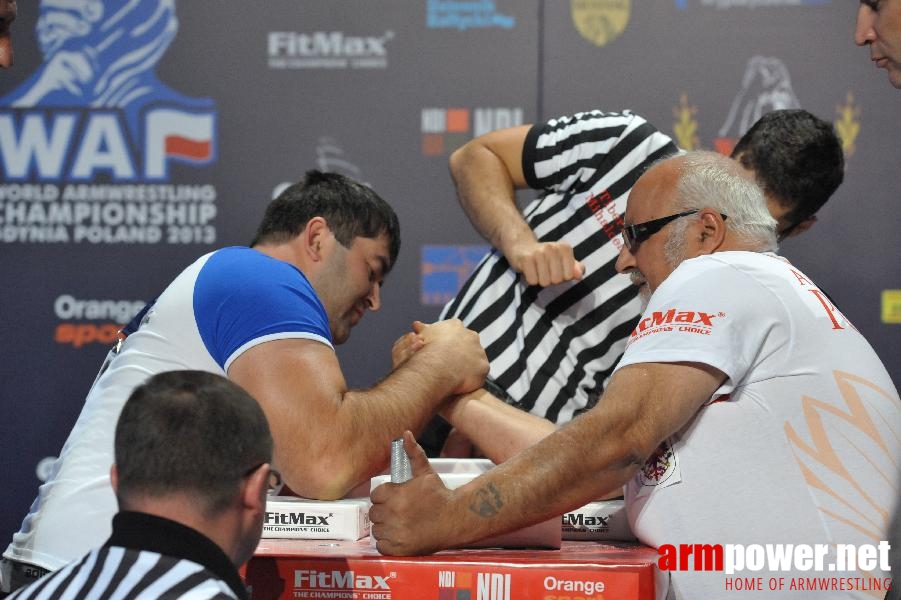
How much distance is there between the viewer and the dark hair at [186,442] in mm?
1235

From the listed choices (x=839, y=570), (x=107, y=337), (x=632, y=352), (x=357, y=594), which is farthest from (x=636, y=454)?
(x=107, y=337)

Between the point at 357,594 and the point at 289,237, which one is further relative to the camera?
the point at 289,237

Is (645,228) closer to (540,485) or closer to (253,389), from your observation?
(540,485)

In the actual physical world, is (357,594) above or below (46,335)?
above

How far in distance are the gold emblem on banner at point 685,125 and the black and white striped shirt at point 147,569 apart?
2816 millimetres

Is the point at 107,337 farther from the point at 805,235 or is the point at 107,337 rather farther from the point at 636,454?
the point at 636,454

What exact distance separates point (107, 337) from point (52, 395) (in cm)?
30

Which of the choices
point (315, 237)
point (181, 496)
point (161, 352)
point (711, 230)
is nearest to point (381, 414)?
point (161, 352)

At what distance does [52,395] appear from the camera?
12.9 feet

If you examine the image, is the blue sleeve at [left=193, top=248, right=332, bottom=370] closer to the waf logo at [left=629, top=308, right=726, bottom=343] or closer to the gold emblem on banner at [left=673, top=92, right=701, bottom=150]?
the waf logo at [left=629, top=308, right=726, bottom=343]

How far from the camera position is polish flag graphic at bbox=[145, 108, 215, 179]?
12.8 feet

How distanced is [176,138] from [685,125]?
1819 mm

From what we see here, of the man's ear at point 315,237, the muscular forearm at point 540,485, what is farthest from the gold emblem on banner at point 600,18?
the muscular forearm at point 540,485

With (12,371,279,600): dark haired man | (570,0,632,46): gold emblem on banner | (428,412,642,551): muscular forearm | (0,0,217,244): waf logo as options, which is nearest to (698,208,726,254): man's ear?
(428,412,642,551): muscular forearm
